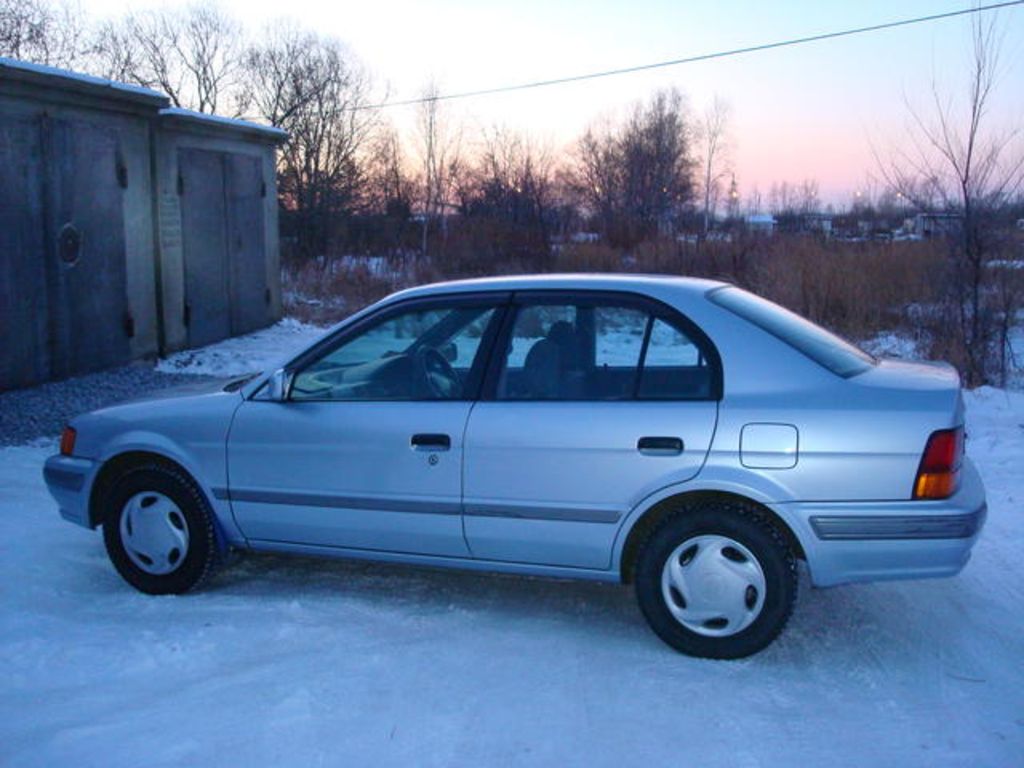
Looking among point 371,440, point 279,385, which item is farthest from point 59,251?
point 371,440

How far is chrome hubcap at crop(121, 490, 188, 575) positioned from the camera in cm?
476

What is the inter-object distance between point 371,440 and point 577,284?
116cm

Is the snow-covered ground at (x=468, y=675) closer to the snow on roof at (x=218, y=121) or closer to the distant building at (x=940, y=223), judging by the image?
the distant building at (x=940, y=223)

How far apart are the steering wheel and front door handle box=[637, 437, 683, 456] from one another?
887 mm

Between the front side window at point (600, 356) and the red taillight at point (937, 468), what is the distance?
859 mm

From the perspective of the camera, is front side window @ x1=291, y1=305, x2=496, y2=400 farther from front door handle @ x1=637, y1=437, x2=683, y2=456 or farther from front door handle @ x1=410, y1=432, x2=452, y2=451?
front door handle @ x1=637, y1=437, x2=683, y2=456

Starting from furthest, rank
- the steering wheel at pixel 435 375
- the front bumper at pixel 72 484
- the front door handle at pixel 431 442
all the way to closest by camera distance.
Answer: the front bumper at pixel 72 484 < the steering wheel at pixel 435 375 < the front door handle at pixel 431 442

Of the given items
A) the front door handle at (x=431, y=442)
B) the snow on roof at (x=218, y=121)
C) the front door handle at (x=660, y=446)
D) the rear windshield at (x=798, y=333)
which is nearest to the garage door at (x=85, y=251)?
the snow on roof at (x=218, y=121)

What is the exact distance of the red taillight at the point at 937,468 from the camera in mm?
3760

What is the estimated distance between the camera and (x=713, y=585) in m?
3.98

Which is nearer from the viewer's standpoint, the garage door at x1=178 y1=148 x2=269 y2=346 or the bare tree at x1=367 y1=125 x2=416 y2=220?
the garage door at x1=178 y1=148 x2=269 y2=346

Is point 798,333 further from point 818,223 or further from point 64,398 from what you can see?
point 818,223

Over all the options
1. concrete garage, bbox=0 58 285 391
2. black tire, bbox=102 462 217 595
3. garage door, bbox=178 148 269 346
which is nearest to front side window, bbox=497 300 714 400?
black tire, bbox=102 462 217 595

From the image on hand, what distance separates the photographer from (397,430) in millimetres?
4359
